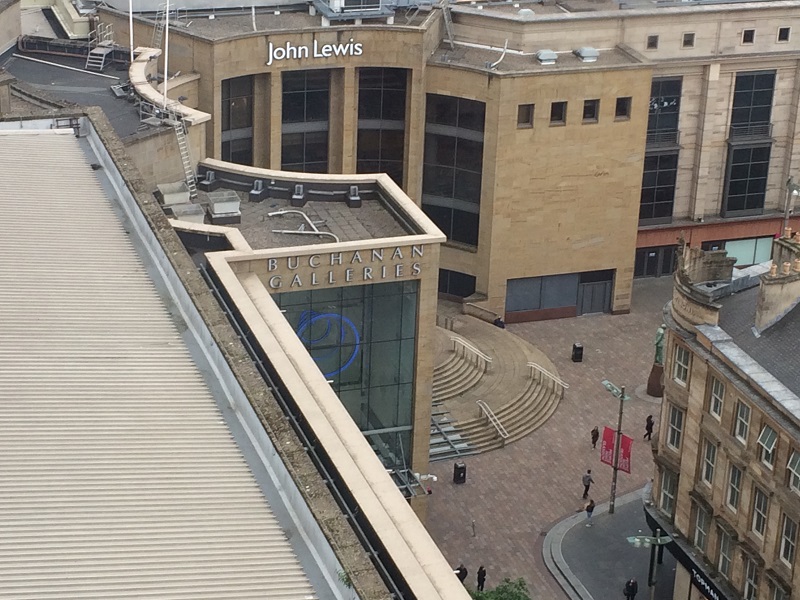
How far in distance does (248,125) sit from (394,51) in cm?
995

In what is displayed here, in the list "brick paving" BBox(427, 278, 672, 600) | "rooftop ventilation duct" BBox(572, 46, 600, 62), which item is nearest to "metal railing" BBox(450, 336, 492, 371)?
"brick paving" BBox(427, 278, 672, 600)

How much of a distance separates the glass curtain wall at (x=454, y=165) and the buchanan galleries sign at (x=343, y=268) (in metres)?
27.6

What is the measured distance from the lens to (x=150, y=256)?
5769 centimetres

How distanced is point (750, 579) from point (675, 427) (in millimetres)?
8319

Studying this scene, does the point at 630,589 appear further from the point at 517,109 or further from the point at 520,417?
the point at 517,109

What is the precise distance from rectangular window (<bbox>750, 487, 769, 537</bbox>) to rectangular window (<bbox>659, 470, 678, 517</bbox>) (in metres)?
6.74

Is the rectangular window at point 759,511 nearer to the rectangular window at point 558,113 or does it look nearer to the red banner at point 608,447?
the red banner at point 608,447

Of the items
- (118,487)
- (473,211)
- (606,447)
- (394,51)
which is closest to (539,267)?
(473,211)

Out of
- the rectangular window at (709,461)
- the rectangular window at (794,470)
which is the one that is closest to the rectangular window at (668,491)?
the rectangular window at (709,461)

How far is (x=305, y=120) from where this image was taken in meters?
100

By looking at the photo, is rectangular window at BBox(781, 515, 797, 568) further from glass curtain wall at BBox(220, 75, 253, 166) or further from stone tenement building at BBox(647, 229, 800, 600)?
glass curtain wall at BBox(220, 75, 253, 166)

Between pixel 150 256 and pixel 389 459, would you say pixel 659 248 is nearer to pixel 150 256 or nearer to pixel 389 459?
pixel 389 459

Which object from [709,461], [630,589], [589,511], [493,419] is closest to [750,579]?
[709,461]

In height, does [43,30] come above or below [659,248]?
above
